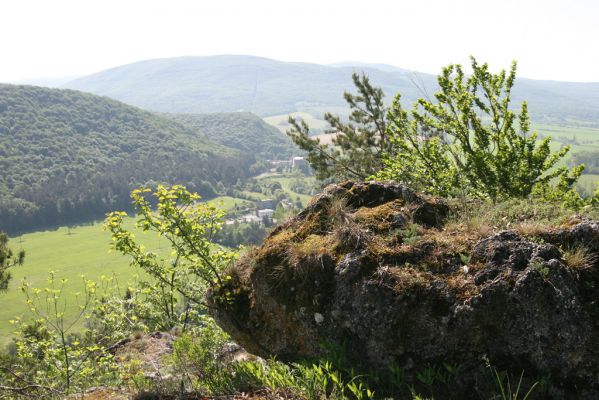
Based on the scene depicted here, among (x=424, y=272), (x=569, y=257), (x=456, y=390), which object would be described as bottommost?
(x=456, y=390)

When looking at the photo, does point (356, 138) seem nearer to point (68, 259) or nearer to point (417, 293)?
point (417, 293)

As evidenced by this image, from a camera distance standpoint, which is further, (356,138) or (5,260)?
(356,138)

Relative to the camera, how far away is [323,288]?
237 inches

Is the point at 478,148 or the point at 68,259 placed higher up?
the point at 478,148

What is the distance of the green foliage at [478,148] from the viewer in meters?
11.9

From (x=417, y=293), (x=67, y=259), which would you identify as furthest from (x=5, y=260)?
(x=67, y=259)

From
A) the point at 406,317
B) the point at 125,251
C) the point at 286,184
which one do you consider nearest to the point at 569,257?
the point at 406,317

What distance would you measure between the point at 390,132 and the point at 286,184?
600ft

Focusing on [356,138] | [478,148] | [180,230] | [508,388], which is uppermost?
[478,148]

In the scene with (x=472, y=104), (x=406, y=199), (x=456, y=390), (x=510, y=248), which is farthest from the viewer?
(x=472, y=104)

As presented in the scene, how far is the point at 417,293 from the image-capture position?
210 inches

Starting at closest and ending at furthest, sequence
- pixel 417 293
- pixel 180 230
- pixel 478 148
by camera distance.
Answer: pixel 417 293 → pixel 180 230 → pixel 478 148

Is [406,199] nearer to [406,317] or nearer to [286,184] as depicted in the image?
[406,317]

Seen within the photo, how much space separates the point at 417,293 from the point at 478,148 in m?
8.11
